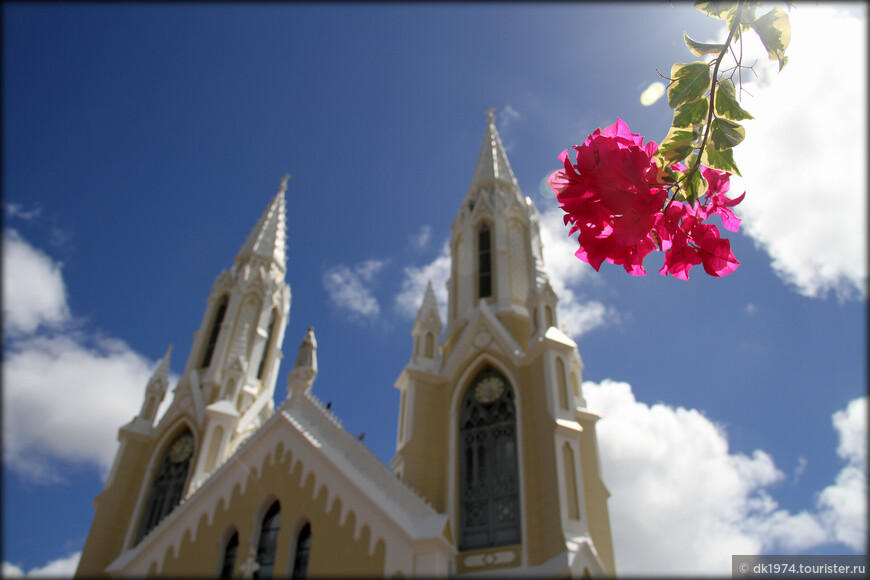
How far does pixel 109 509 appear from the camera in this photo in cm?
1895

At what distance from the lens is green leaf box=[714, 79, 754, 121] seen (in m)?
2.15

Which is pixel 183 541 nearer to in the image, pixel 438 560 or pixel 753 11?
pixel 438 560

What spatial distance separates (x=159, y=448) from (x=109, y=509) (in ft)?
7.17

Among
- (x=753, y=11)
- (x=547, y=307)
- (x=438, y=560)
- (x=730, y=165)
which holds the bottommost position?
(x=438, y=560)

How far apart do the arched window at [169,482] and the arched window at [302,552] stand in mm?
8307

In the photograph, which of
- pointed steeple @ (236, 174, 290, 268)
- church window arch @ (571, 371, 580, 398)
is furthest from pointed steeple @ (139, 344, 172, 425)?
church window arch @ (571, 371, 580, 398)

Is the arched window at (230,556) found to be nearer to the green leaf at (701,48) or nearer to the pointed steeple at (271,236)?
the green leaf at (701,48)

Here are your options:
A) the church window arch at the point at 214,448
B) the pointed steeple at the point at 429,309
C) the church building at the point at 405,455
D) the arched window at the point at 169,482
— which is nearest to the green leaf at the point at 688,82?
the church building at the point at 405,455

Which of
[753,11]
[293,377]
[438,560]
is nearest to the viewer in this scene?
[753,11]

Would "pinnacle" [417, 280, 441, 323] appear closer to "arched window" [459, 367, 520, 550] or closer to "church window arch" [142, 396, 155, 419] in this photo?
"arched window" [459, 367, 520, 550]

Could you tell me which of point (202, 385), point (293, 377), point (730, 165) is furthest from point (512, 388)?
point (730, 165)

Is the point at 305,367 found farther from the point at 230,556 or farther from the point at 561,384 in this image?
the point at 561,384

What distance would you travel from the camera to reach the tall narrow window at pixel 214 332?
897 inches

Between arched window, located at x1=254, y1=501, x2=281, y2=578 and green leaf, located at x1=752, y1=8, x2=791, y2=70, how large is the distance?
1176 cm
